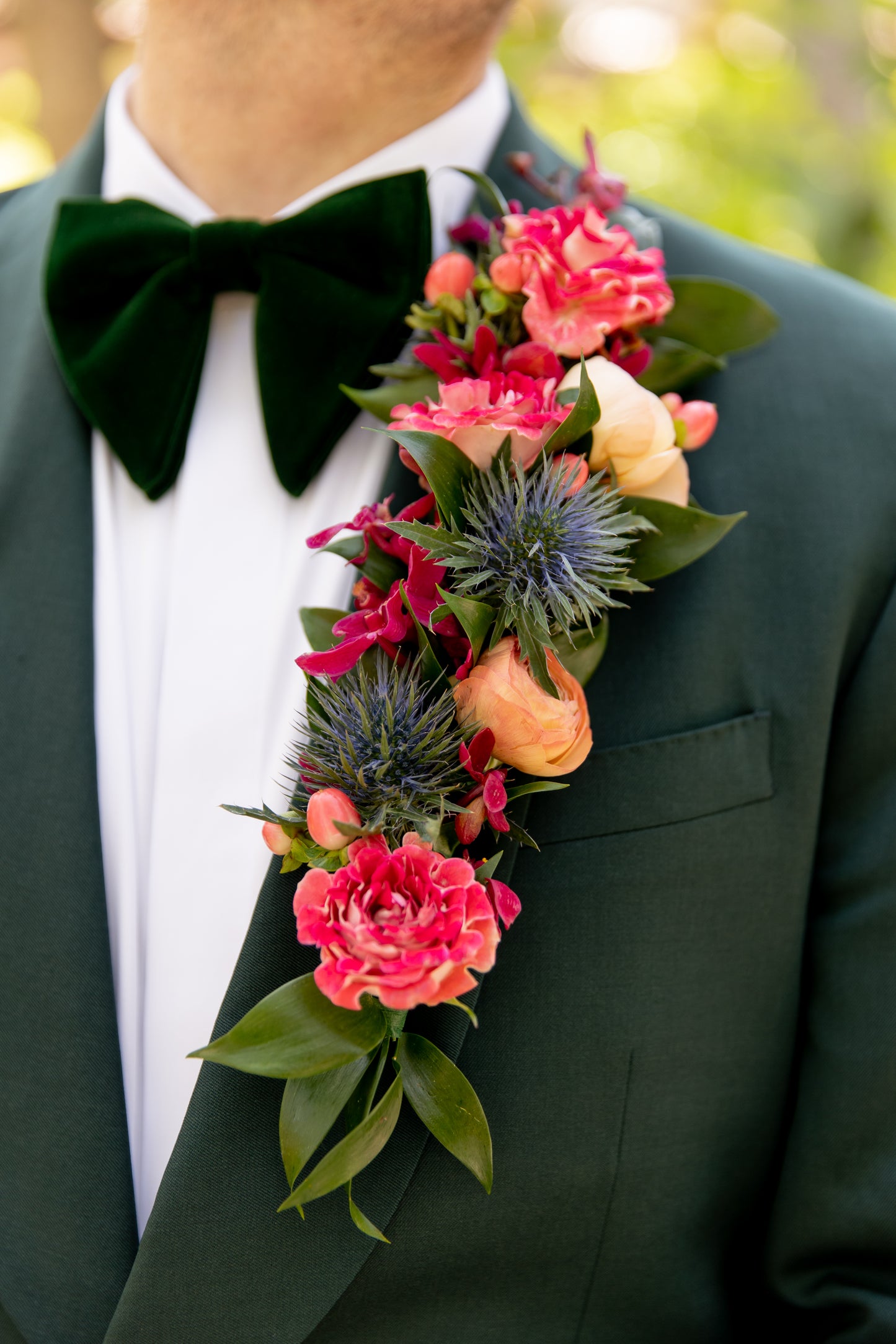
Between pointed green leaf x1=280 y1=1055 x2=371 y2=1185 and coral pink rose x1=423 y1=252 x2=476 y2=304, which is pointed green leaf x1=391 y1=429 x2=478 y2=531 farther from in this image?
pointed green leaf x1=280 y1=1055 x2=371 y2=1185

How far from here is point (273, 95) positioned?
1.01 meters

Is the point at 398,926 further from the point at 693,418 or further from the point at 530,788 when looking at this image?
the point at 693,418

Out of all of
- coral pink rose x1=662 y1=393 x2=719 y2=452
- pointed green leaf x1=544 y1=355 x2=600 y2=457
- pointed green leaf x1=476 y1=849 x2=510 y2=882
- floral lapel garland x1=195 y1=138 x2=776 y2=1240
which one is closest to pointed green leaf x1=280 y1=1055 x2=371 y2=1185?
floral lapel garland x1=195 y1=138 x2=776 y2=1240

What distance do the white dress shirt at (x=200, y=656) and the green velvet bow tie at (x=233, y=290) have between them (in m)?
0.04

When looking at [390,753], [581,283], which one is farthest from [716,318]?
[390,753]

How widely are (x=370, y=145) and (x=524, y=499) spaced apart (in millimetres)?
533

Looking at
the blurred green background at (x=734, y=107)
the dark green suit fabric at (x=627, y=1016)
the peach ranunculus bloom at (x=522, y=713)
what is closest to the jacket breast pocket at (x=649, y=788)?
the dark green suit fabric at (x=627, y=1016)

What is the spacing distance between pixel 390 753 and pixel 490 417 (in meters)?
0.26

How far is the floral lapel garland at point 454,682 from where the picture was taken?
0.69 metres

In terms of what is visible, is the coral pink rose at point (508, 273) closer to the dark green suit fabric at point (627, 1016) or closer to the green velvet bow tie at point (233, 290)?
the green velvet bow tie at point (233, 290)

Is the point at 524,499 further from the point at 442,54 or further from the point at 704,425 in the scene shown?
the point at 442,54

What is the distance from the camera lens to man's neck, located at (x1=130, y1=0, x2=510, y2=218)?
97cm

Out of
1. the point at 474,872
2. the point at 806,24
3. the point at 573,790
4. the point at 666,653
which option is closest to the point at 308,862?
the point at 474,872

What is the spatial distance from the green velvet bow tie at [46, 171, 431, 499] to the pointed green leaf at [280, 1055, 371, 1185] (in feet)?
1.76
